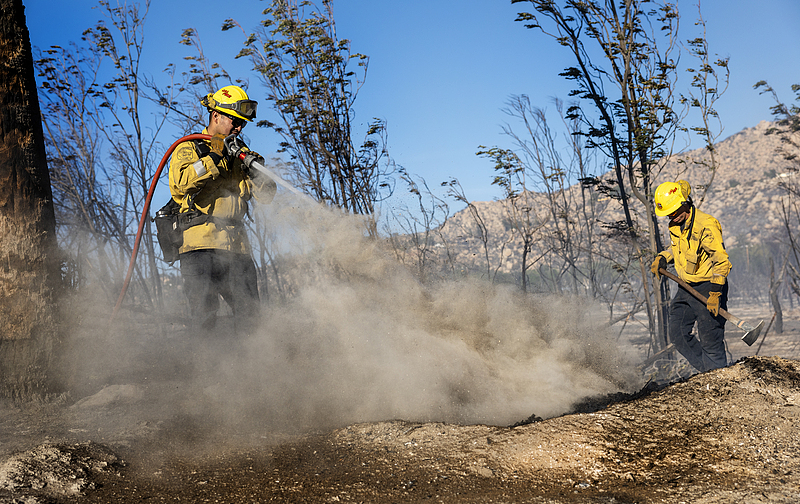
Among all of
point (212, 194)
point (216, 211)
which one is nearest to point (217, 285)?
point (216, 211)

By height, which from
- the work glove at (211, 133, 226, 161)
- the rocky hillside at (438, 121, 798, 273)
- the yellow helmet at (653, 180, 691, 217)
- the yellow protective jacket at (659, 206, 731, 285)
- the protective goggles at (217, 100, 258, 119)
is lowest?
the yellow protective jacket at (659, 206, 731, 285)

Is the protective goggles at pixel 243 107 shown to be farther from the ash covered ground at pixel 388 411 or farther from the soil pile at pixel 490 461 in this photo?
the soil pile at pixel 490 461

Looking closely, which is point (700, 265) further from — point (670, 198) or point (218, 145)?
point (218, 145)

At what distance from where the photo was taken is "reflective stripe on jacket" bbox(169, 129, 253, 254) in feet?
11.5

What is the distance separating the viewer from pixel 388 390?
12.1 feet

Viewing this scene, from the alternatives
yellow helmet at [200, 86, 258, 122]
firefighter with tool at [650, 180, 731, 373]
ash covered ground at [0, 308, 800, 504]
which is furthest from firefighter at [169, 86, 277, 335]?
firefighter with tool at [650, 180, 731, 373]

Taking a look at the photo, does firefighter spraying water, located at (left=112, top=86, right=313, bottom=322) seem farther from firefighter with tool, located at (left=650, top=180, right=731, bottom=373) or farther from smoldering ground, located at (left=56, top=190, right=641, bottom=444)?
firefighter with tool, located at (left=650, top=180, right=731, bottom=373)

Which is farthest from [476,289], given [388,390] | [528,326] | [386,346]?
[388,390]

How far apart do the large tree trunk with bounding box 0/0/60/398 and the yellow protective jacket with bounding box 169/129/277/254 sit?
0.98m

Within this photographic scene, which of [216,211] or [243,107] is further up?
[243,107]

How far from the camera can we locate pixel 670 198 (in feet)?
15.6

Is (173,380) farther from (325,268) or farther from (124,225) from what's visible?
(124,225)

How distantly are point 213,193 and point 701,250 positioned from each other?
4.44m

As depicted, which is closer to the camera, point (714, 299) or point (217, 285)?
point (217, 285)
